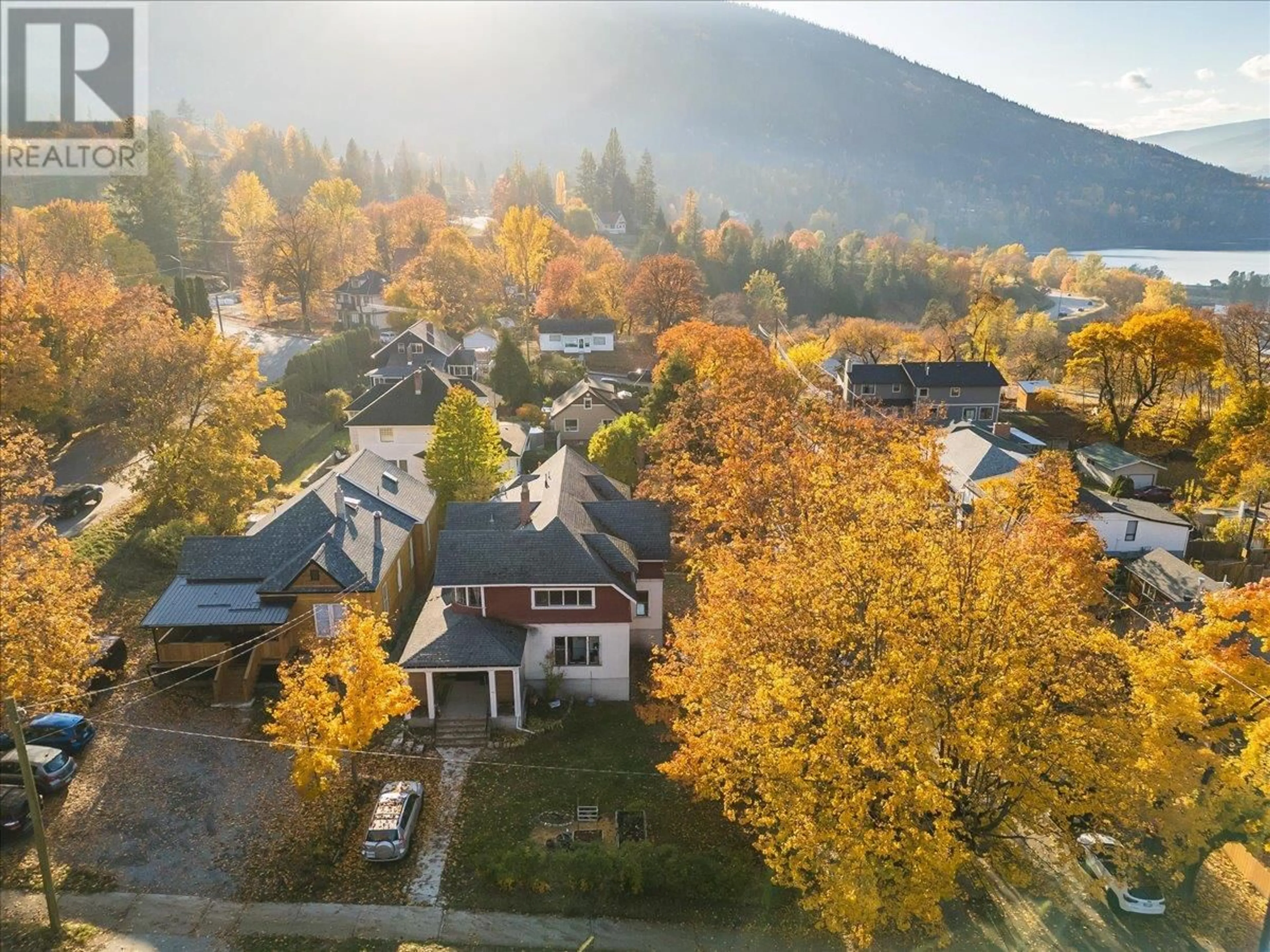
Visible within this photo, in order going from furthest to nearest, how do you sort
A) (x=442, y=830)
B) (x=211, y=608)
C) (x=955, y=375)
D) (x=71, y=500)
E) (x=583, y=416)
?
(x=955, y=375) → (x=583, y=416) → (x=71, y=500) → (x=211, y=608) → (x=442, y=830)

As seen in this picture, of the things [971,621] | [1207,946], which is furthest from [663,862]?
[1207,946]

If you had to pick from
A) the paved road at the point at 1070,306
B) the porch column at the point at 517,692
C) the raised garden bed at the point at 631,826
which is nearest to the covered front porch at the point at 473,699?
the porch column at the point at 517,692

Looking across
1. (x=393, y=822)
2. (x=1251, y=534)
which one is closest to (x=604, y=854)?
(x=393, y=822)

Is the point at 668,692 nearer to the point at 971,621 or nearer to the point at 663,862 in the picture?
the point at 663,862

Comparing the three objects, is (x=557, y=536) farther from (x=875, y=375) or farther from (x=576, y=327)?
(x=576, y=327)

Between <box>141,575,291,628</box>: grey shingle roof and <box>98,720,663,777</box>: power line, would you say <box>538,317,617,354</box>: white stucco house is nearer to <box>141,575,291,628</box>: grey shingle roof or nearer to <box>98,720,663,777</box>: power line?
<box>141,575,291,628</box>: grey shingle roof

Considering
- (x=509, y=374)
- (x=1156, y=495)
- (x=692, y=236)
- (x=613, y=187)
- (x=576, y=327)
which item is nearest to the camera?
(x=1156, y=495)
